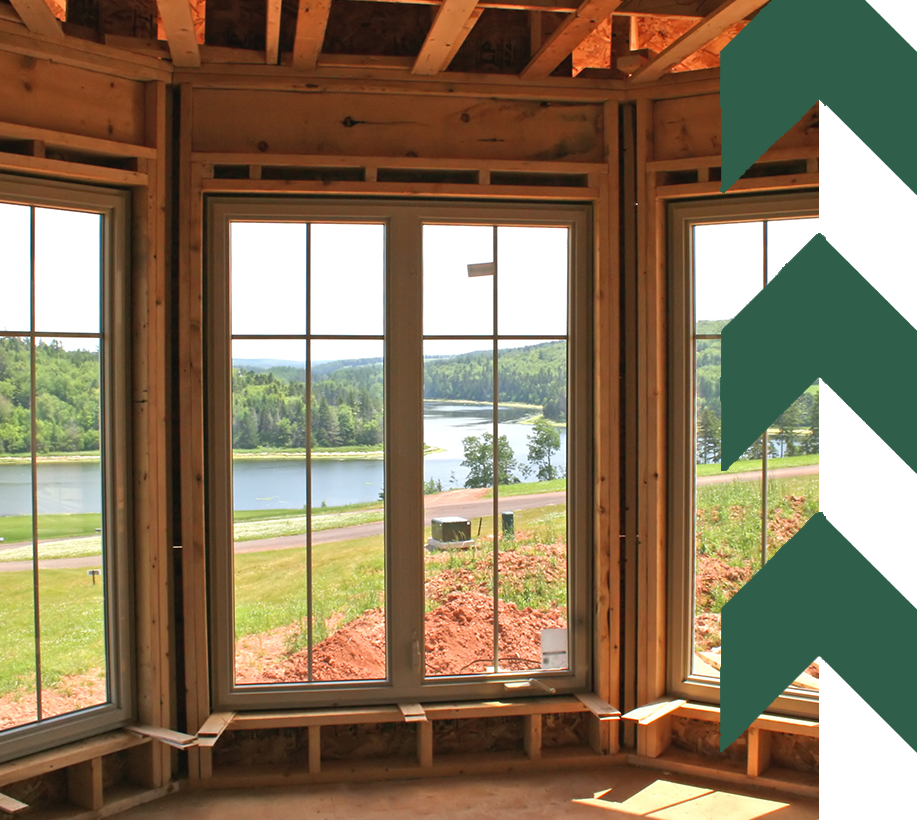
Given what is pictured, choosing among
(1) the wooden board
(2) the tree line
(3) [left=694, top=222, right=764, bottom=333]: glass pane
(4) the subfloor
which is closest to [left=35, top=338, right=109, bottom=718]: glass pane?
(2) the tree line

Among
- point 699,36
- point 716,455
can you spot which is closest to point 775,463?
point 716,455

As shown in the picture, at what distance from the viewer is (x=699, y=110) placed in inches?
133

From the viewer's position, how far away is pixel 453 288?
3.48 m

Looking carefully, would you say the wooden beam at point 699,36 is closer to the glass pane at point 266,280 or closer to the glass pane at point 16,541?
the glass pane at point 266,280

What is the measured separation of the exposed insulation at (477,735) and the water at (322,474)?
1.02 meters

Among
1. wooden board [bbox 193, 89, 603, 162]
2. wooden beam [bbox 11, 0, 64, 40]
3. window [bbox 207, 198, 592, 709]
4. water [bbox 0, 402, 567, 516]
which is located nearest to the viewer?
wooden beam [bbox 11, 0, 64, 40]

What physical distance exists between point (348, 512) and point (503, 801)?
1259 mm

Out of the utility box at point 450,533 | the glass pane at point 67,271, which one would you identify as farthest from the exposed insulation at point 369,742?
the glass pane at point 67,271

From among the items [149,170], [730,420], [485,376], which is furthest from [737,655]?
[149,170]

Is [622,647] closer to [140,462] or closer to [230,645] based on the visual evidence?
[230,645]

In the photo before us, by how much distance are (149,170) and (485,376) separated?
1.54 meters

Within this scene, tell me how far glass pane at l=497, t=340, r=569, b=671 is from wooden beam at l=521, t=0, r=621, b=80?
1.09m

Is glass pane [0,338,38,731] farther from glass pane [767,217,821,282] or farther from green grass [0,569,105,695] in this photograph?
glass pane [767,217,821,282]

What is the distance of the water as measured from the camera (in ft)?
Result: 10.1
